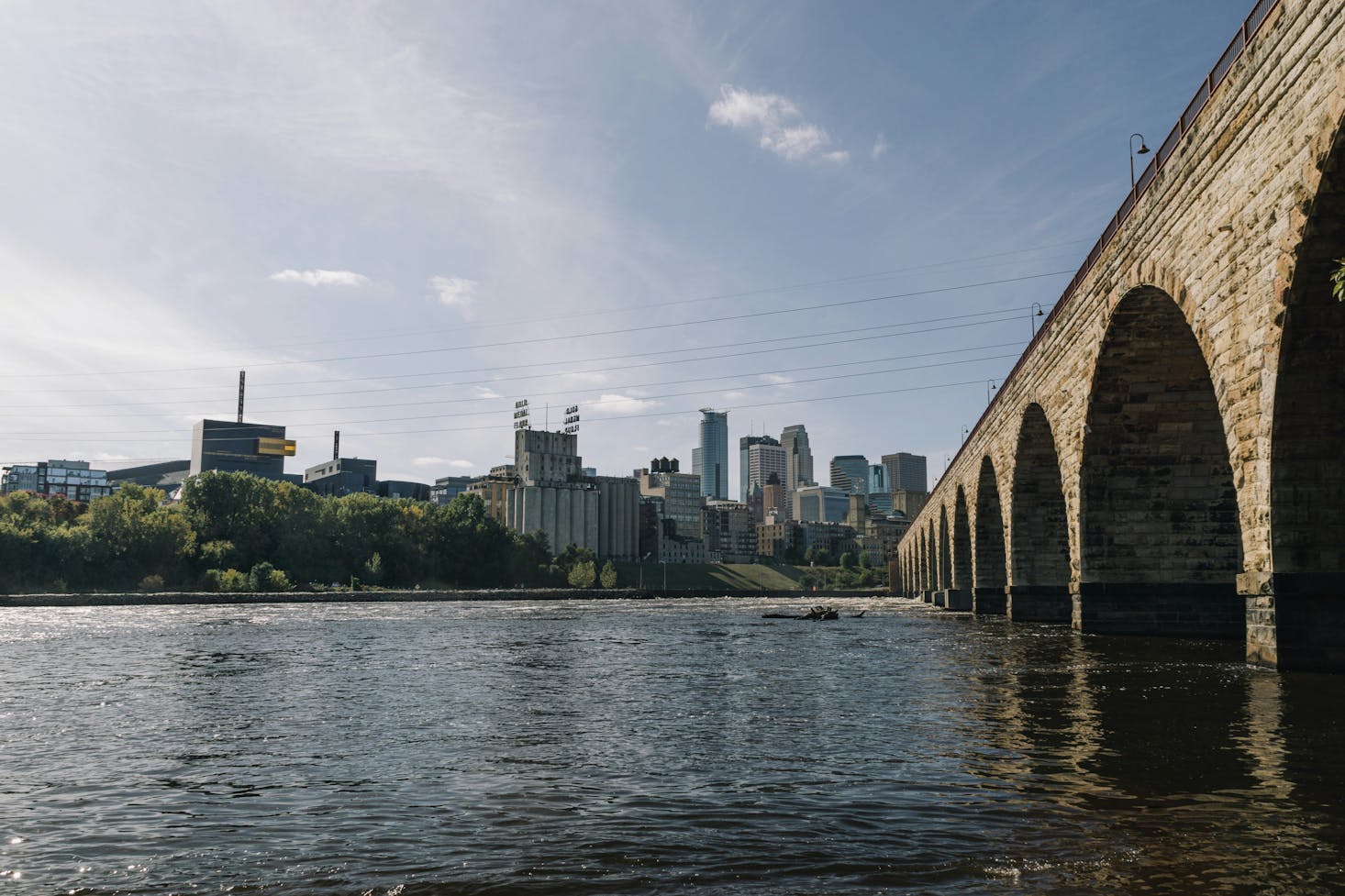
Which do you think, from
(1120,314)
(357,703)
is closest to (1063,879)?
(357,703)

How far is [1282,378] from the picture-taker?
17.2m

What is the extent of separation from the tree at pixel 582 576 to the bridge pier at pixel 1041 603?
11970 cm

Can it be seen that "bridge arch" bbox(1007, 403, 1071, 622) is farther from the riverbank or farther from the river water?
the riverbank

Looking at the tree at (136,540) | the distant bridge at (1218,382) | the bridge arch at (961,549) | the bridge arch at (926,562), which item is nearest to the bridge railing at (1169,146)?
the distant bridge at (1218,382)

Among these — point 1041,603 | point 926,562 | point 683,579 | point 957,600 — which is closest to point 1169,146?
point 1041,603

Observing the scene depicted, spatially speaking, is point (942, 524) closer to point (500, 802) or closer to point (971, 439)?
point (971, 439)

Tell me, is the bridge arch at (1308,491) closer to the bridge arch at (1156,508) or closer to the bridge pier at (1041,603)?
the bridge arch at (1156,508)

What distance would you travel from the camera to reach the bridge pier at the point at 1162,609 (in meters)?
30.1

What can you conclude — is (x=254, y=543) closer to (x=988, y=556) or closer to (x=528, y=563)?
(x=528, y=563)

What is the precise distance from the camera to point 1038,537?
4084 cm

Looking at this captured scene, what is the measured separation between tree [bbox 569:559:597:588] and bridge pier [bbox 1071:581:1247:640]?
5132 inches

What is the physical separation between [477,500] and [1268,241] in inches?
5658

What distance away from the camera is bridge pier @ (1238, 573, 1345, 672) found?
17203 millimetres

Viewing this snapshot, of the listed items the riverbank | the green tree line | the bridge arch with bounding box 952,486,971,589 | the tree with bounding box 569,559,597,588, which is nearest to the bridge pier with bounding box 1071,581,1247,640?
the bridge arch with bounding box 952,486,971,589
